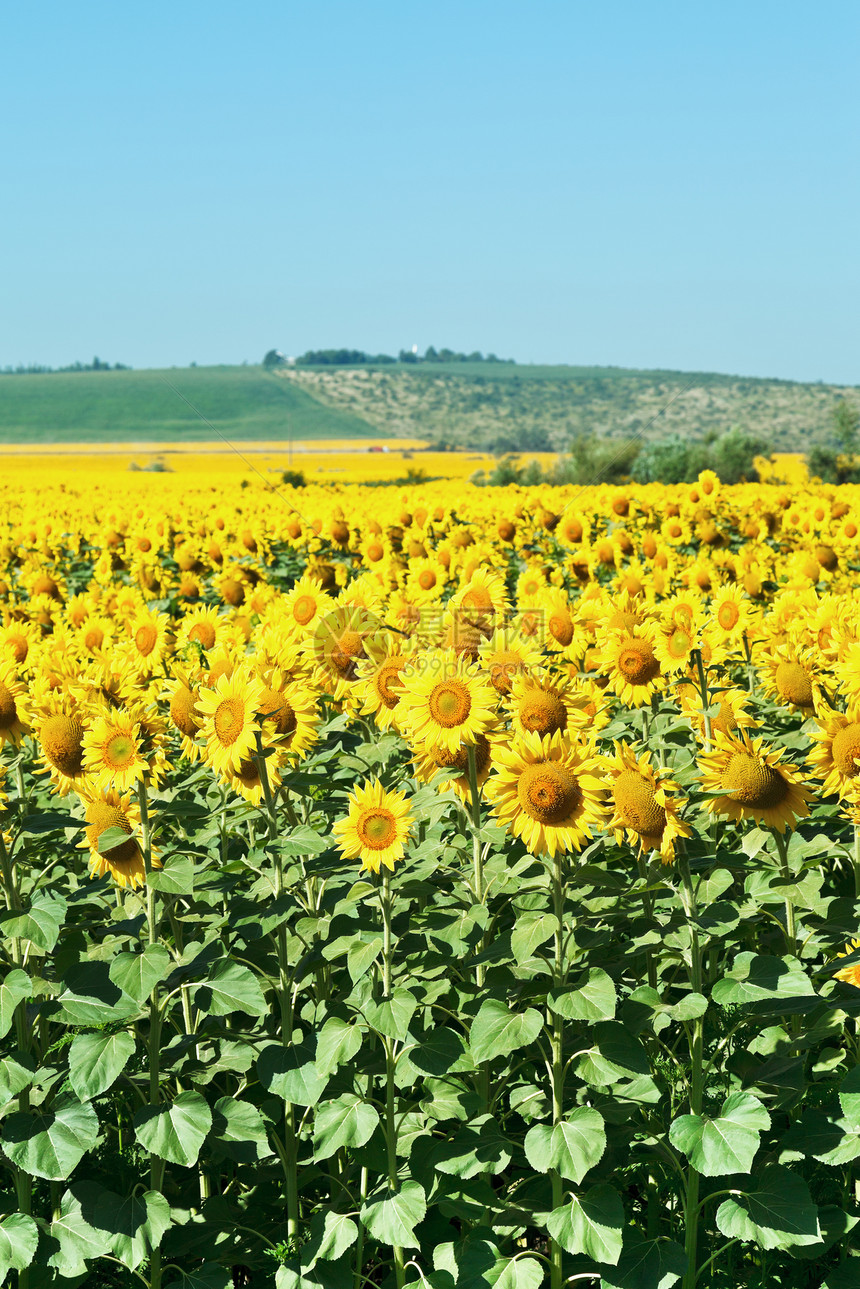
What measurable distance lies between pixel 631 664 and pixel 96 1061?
2.47m

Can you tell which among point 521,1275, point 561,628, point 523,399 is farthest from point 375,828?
point 523,399

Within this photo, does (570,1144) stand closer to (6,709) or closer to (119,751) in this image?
(119,751)

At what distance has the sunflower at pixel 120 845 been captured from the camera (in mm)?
3643

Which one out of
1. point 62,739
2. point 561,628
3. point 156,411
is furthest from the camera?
point 156,411

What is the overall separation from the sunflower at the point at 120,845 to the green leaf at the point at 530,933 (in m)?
1.25

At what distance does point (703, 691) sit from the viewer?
13.3ft

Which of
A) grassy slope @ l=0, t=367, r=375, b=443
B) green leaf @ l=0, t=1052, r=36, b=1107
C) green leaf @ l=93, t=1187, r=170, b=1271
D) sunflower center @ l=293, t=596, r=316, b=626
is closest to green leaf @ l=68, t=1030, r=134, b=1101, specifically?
green leaf @ l=0, t=1052, r=36, b=1107

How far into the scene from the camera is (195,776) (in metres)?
4.20

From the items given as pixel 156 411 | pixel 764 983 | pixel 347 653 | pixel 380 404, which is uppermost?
pixel 380 404

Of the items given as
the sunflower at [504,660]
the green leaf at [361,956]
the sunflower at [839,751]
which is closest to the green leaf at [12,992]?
the green leaf at [361,956]

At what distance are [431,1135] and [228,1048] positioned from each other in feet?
2.46

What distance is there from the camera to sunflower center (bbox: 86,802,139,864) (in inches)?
144

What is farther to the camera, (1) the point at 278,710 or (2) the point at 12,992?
(1) the point at 278,710

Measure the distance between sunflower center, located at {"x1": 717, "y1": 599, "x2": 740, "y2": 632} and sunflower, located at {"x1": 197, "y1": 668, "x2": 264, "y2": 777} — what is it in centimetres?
278
